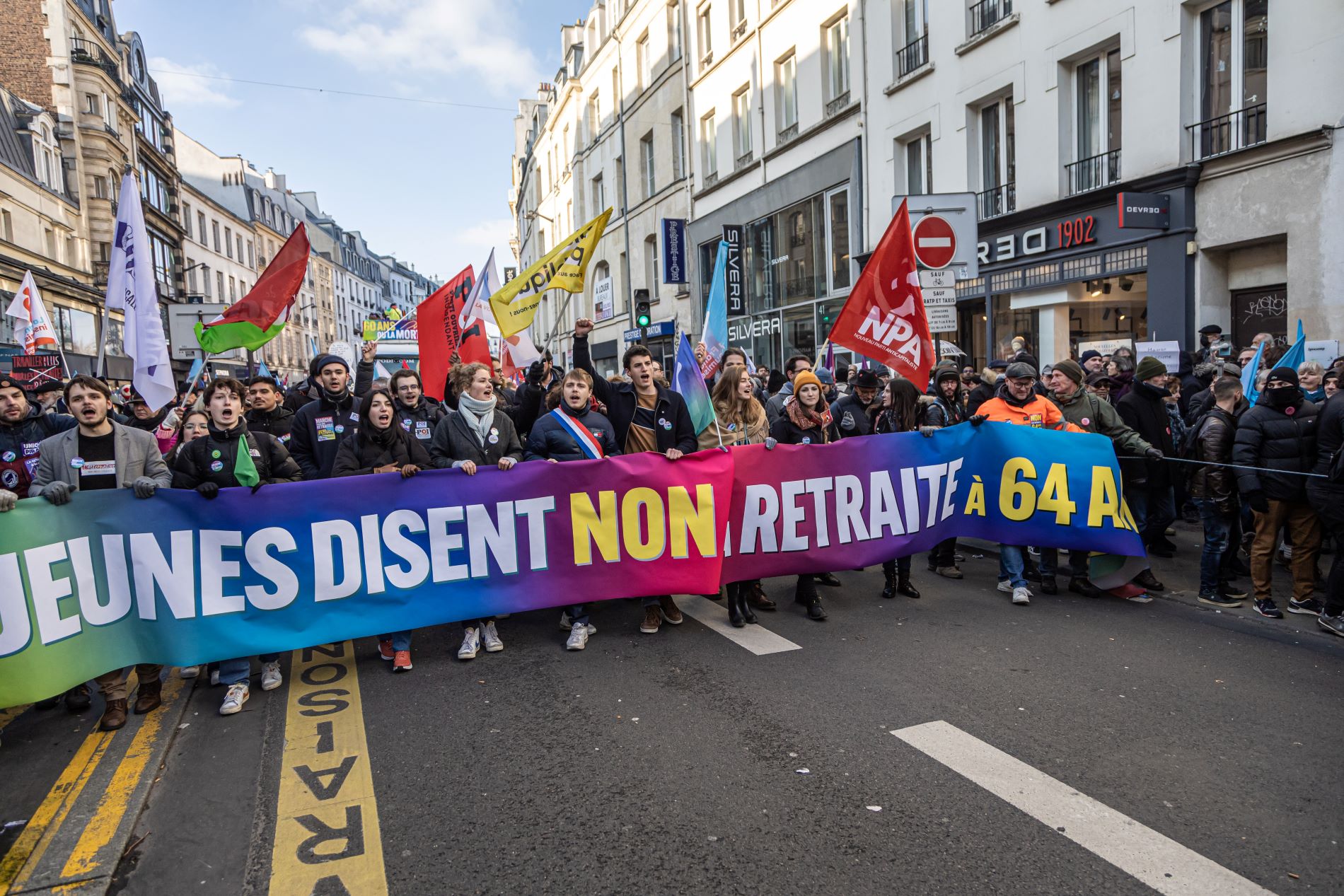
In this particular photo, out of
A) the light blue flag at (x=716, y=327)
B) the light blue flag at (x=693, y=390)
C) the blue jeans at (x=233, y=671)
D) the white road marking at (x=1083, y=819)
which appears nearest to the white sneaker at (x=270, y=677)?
the blue jeans at (x=233, y=671)

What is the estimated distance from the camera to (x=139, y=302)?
6.81m

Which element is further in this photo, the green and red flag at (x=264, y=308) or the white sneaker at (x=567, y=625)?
Answer: the green and red flag at (x=264, y=308)

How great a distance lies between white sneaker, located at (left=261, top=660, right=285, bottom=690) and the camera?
5258mm

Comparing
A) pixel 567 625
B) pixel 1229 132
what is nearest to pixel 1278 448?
pixel 567 625

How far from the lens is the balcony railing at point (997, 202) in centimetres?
1591

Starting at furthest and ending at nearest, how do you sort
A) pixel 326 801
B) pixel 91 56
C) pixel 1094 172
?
pixel 91 56 → pixel 1094 172 → pixel 326 801

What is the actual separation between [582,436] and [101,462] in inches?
116

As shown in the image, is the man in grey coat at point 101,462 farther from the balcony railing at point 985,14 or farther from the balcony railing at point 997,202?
the balcony railing at point 985,14

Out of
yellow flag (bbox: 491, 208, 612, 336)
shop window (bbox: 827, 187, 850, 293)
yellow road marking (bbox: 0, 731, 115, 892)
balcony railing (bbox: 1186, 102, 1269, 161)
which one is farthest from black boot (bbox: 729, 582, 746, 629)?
shop window (bbox: 827, 187, 850, 293)

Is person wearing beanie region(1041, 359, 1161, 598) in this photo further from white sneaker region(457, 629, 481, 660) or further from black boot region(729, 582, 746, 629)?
white sneaker region(457, 629, 481, 660)

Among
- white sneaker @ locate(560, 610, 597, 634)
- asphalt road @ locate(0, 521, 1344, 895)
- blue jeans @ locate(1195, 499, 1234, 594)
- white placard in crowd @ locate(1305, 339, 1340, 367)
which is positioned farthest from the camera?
white placard in crowd @ locate(1305, 339, 1340, 367)

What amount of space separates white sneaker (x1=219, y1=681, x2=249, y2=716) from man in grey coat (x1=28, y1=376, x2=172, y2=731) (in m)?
0.47

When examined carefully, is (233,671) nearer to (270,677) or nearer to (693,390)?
(270,677)

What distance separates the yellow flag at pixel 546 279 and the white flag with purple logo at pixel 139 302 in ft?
10.8
